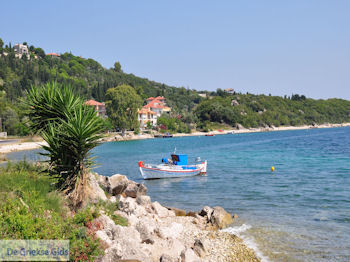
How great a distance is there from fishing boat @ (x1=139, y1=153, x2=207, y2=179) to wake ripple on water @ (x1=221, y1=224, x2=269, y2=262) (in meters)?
18.0

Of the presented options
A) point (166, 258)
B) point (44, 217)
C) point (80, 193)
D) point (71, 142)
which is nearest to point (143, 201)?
point (80, 193)

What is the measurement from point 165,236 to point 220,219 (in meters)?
4.40

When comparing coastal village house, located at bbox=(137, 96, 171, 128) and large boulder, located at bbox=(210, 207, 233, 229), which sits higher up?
coastal village house, located at bbox=(137, 96, 171, 128)

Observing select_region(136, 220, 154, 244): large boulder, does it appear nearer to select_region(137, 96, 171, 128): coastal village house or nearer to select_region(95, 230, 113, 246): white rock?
select_region(95, 230, 113, 246): white rock

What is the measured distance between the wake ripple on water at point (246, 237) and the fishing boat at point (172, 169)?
1804cm

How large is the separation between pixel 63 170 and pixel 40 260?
6.33m

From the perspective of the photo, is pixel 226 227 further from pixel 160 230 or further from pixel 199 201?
pixel 199 201

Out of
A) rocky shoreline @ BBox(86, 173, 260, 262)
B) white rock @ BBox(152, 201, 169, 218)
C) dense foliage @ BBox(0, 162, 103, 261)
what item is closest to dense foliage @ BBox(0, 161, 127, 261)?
dense foliage @ BBox(0, 162, 103, 261)

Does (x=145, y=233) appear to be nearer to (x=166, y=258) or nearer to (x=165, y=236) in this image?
(x=165, y=236)

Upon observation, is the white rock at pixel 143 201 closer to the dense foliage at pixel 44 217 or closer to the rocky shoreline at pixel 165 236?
the rocky shoreline at pixel 165 236

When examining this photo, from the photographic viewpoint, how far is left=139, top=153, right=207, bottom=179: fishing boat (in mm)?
32594

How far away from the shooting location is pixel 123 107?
108 metres

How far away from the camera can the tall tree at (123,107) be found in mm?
107250

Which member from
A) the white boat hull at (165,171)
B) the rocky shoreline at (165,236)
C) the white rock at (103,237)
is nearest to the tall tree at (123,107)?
the white boat hull at (165,171)
